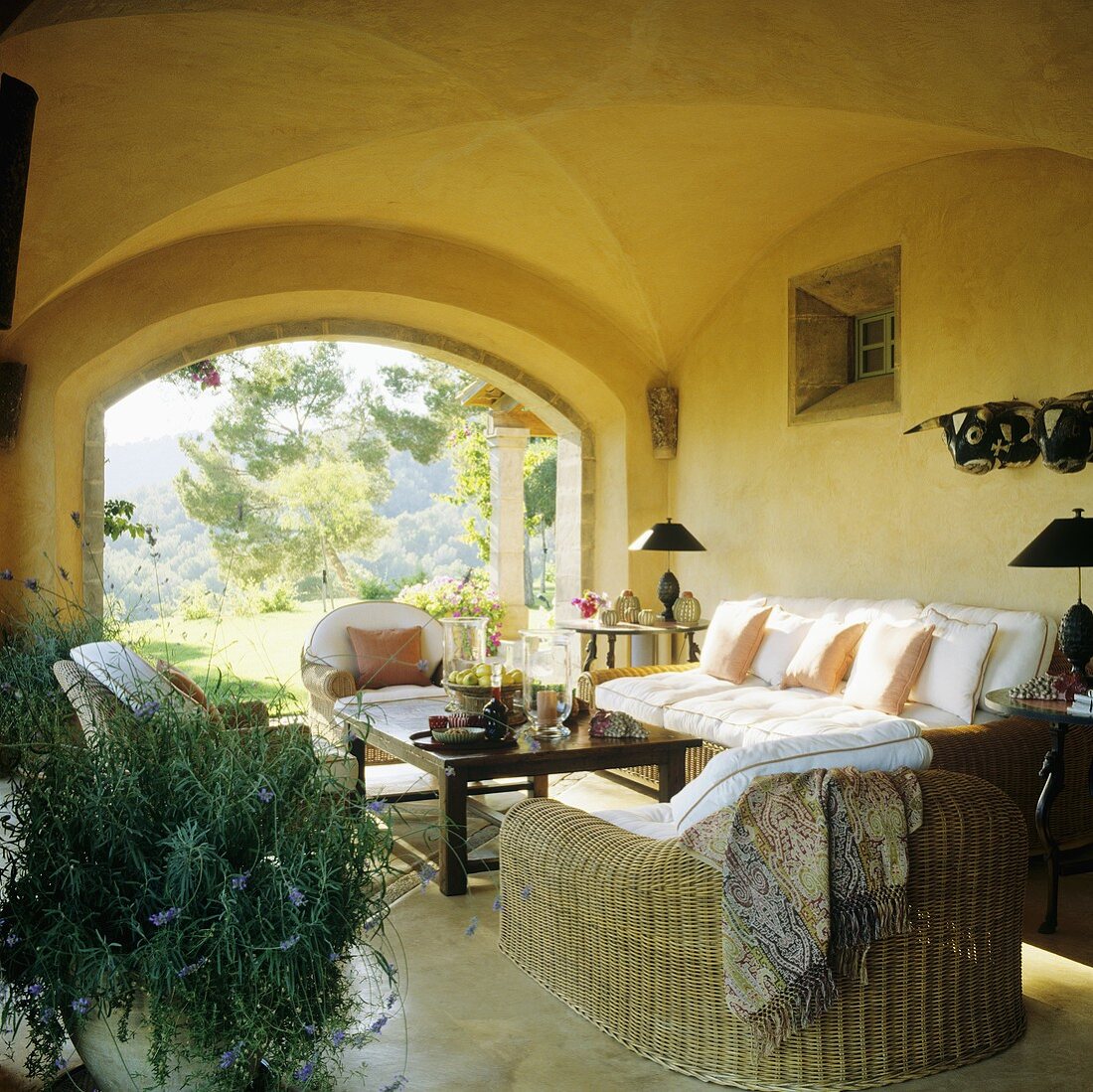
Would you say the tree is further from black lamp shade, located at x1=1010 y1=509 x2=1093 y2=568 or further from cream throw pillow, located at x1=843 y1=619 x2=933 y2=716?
black lamp shade, located at x1=1010 y1=509 x2=1093 y2=568

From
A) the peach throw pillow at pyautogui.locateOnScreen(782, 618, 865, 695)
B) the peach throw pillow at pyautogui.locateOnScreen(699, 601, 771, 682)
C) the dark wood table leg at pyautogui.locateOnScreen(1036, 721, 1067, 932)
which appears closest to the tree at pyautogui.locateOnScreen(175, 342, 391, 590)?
the peach throw pillow at pyautogui.locateOnScreen(699, 601, 771, 682)

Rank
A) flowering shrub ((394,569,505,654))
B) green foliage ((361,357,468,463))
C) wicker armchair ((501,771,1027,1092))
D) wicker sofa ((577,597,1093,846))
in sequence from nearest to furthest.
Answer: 1. wicker armchair ((501,771,1027,1092))
2. wicker sofa ((577,597,1093,846))
3. flowering shrub ((394,569,505,654))
4. green foliage ((361,357,468,463))

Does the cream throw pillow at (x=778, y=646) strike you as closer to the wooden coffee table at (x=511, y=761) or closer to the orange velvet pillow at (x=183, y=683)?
the wooden coffee table at (x=511, y=761)

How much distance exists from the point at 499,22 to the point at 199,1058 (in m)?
→ 3.52

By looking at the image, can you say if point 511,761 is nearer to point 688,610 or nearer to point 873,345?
point 688,610

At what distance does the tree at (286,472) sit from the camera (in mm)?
14938

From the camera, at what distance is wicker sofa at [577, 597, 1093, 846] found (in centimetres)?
427

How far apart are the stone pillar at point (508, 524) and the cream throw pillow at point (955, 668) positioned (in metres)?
5.31

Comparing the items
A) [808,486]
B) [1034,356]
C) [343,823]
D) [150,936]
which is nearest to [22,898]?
[150,936]

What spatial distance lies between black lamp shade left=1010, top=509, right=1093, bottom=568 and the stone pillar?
615 centimetres

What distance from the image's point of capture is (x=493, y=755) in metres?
4.16

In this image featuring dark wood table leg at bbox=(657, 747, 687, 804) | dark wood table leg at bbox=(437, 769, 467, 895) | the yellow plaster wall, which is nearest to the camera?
dark wood table leg at bbox=(437, 769, 467, 895)

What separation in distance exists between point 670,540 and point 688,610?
461mm

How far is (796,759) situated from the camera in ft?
8.98
